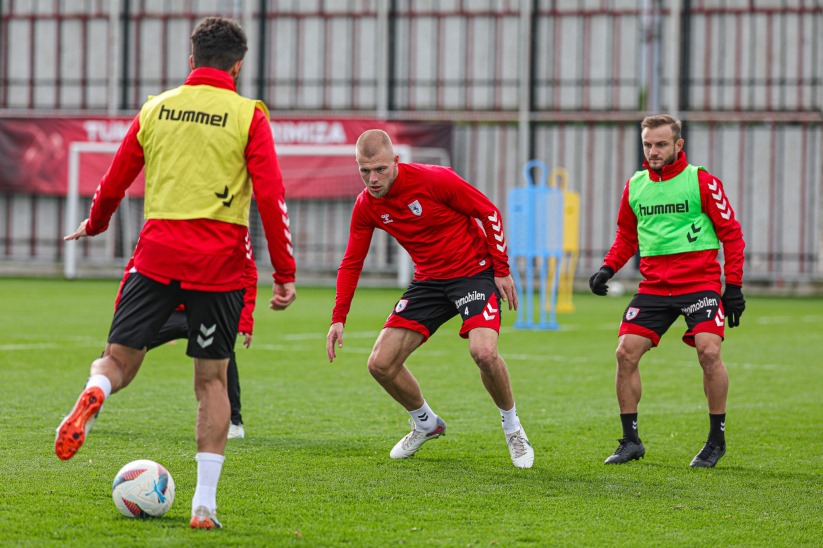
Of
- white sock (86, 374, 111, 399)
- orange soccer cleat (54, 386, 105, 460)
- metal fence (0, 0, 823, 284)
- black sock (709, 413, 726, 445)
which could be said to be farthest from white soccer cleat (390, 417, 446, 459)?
metal fence (0, 0, 823, 284)

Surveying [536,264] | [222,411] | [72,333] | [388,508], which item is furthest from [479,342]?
[536,264]

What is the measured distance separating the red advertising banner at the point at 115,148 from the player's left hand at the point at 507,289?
800 inches

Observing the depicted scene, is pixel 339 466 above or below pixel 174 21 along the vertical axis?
below

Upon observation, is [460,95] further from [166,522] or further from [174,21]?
[166,522]

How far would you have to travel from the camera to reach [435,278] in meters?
6.77

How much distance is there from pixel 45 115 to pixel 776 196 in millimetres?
17510

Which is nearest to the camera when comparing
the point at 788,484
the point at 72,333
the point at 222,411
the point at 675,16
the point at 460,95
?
the point at 222,411

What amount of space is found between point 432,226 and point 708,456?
6.30 ft

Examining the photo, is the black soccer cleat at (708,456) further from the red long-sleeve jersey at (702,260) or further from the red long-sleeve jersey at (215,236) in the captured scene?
the red long-sleeve jersey at (215,236)

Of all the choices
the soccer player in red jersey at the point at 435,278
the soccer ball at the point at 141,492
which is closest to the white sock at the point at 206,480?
the soccer ball at the point at 141,492

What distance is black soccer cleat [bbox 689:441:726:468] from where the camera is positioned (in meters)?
6.50

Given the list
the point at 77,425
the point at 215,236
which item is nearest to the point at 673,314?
the point at 215,236

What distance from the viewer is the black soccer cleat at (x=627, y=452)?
259 inches

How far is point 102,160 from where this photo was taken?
27984mm
